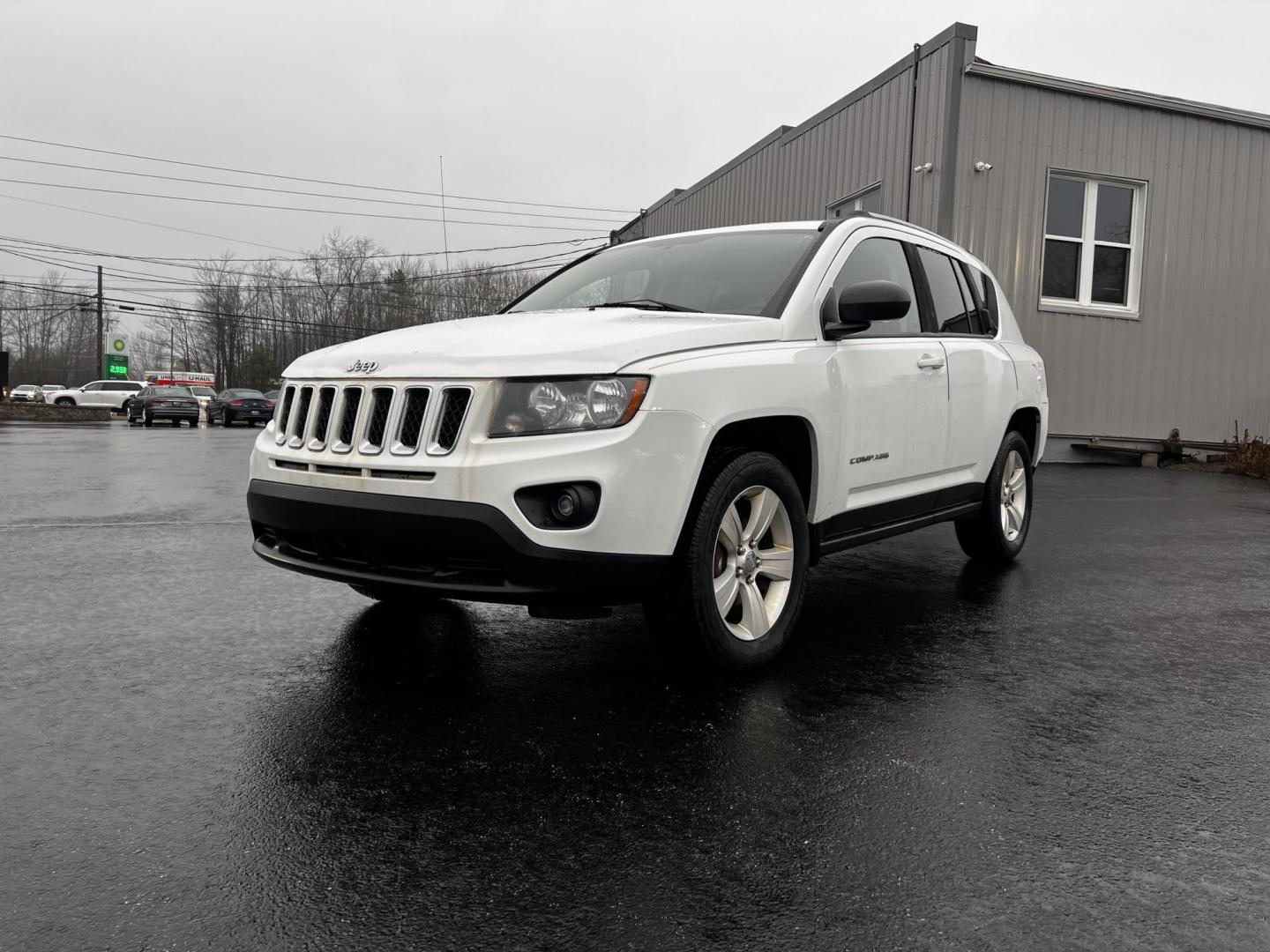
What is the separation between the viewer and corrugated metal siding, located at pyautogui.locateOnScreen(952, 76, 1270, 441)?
1404cm

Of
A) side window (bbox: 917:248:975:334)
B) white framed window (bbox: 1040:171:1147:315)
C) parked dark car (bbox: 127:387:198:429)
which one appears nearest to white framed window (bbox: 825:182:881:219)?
white framed window (bbox: 1040:171:1147:315)

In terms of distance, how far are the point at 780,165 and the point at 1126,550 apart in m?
12.7

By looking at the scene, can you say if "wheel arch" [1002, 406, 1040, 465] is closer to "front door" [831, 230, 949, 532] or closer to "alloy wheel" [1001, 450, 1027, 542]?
"alloy wheel" [1001, 450, 1027, 542]

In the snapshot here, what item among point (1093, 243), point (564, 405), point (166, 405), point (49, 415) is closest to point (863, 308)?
point (564, 405)

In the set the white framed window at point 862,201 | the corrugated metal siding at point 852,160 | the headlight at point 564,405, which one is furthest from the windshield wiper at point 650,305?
the white framed window at point 862,201

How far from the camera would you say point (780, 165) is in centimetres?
1831

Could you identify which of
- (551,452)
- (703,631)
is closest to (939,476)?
(703,631)

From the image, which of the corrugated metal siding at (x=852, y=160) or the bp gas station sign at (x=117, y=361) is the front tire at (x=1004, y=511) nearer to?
the corrugated metal siding at (x=852, y=160)

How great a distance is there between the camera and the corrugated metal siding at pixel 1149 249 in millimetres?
14039

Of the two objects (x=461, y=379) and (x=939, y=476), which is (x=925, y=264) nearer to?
(x=939, y=476)

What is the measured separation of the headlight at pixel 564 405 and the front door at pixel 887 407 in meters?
1.35

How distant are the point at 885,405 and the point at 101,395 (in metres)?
56.3

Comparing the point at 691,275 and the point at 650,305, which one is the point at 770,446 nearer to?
the point at 650,305

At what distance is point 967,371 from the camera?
18.4ft
